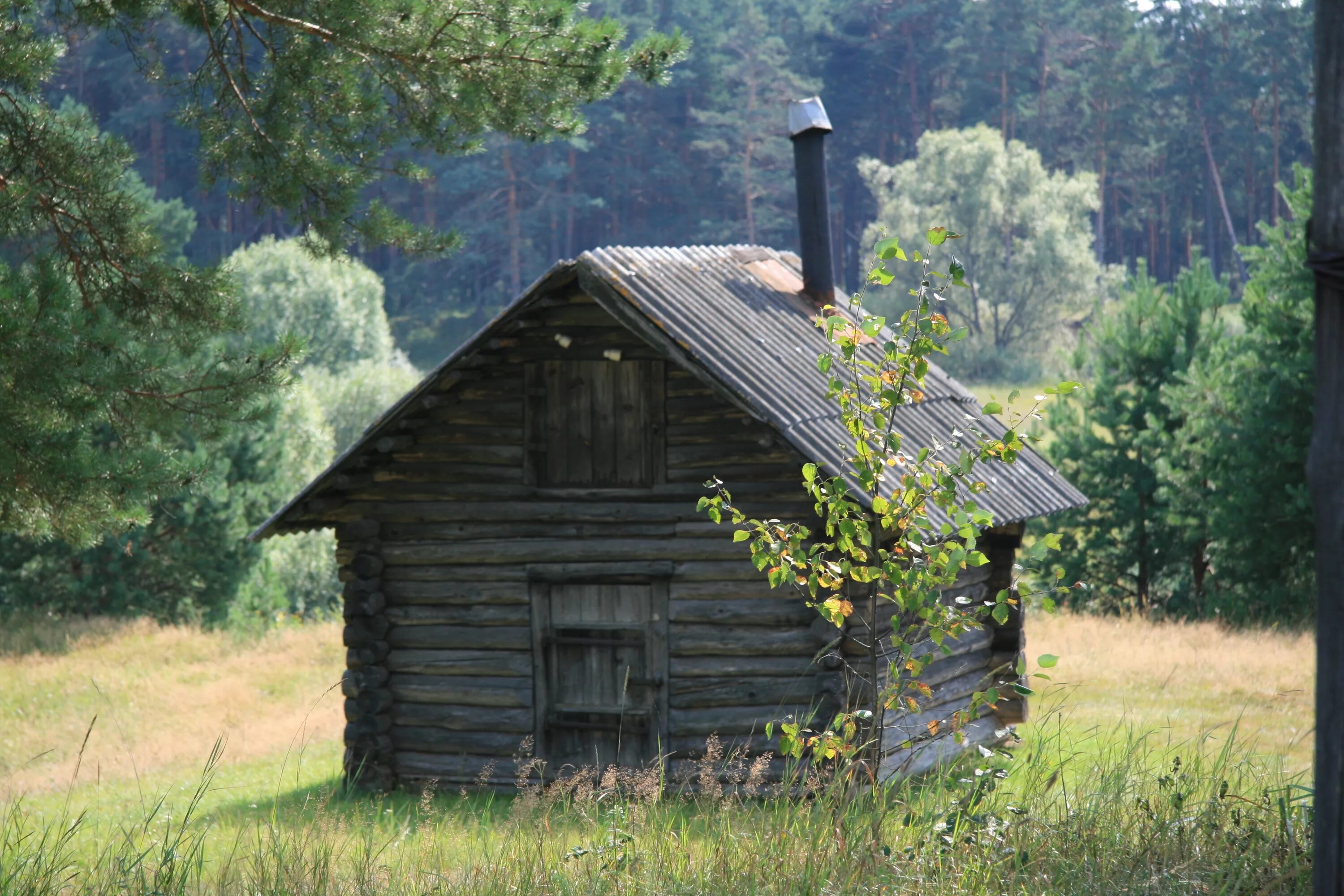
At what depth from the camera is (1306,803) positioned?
4.89m

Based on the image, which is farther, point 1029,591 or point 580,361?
point 580,361

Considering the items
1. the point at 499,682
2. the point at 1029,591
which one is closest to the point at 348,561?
the point at 499,682

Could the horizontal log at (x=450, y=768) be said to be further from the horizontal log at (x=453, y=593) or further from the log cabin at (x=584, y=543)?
the horizontal log at (x=453, y=593)

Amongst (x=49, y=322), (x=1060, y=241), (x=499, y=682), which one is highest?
(x=1060, y=241)

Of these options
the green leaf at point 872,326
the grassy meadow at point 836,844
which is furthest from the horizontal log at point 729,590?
the green leaf at point 872,326

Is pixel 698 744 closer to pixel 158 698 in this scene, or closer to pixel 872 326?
pixel 872 326

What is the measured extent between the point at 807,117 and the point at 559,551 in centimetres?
551

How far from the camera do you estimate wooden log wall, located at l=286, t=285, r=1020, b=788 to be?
1082cm

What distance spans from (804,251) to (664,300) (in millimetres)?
2811

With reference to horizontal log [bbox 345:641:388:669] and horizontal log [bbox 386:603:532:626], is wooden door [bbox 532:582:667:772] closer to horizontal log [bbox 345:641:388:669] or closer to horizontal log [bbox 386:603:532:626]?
horizontal log [bbox 386:603:532:626]

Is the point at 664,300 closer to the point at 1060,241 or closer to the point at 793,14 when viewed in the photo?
the point at 1060,241

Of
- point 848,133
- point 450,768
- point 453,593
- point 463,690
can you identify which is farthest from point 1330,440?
point 848,133

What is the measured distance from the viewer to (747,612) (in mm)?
10812

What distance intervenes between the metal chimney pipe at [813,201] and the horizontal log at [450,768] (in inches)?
224
